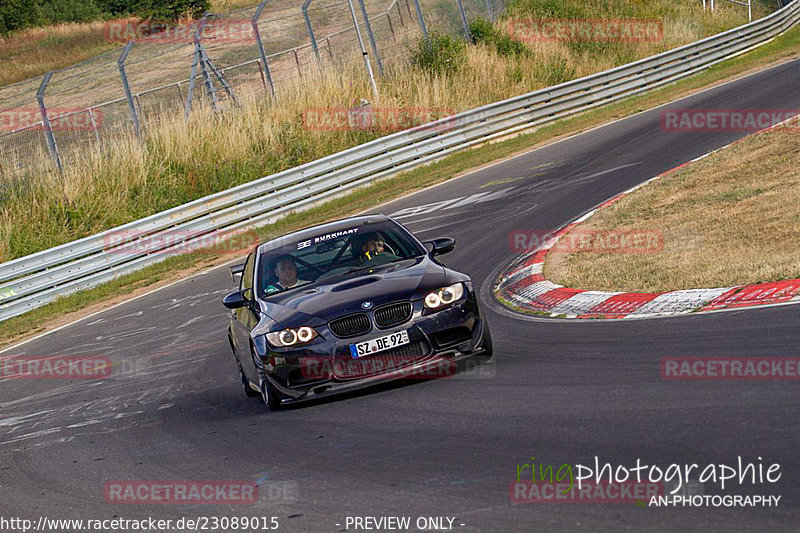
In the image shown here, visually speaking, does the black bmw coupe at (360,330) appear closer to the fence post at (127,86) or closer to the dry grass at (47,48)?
the fence post at (127,86)

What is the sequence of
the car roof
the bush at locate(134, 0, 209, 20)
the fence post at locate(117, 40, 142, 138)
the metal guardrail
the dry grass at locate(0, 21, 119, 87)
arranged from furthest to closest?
1. the bush at locate(134, 0, 209, 20)
2. the dry grass at locate(0, 21, 119, 87)
3. the fence post at locate(117, 40, 142, 138)
4. the metal guardrail
5. the car roof

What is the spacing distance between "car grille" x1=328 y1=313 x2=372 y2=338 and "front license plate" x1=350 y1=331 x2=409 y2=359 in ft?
0.38

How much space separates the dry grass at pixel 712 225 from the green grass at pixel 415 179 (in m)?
8.82

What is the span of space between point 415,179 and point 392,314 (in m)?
17.6

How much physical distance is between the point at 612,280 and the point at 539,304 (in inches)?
31.9

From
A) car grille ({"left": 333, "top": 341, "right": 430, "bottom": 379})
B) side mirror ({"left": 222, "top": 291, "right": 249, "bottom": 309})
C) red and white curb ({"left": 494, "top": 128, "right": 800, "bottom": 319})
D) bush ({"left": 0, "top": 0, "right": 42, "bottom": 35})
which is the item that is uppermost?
bush ({"left": 0, "top": 0, "right": 42, "bottom": 35})

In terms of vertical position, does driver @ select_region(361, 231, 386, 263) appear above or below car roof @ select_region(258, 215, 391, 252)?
below

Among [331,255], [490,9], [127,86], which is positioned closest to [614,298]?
[331,255]

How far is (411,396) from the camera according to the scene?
7.84m

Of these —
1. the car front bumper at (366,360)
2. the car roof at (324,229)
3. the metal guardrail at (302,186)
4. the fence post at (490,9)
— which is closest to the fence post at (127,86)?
the metal guardrail at (302,186)

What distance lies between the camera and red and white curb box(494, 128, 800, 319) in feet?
28.0

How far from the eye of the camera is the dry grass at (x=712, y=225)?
9.83 metres

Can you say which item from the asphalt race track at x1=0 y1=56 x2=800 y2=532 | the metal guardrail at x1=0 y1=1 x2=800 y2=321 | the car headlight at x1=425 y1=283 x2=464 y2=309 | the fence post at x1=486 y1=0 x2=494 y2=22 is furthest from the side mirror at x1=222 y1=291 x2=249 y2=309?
the fence post at x1=486 y1=0 x2=494 y2=22

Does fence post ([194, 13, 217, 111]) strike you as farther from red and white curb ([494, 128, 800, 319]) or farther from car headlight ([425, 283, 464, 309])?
car headlight ([425, 283, 464, 309])
